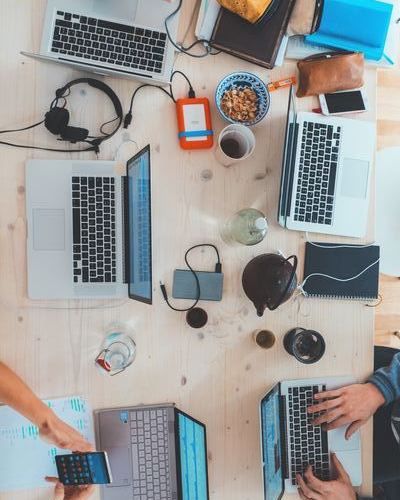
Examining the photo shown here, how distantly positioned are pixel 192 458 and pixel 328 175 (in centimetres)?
87

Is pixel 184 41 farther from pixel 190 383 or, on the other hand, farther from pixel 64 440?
pixel 64 440

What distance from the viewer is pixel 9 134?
133 centimetres

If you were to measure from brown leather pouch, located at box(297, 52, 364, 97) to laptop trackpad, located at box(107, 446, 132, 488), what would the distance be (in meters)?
1.12

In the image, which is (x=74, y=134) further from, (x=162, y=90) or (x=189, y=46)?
(x=189, y=46)

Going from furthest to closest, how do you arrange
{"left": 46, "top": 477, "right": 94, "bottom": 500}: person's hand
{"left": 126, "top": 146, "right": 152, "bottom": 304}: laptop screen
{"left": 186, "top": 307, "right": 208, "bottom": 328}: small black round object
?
{"left": 186, "top": 307, "right": 208, "bottom": 328}: small black round object → {"left": 46, "top": 477, "right": 94, "bottom": 500}: person's hand → {"left": 126, "top": 146, "right": 152, "bottom": 304}: laptop screen

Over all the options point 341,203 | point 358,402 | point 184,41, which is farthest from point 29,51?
point 358,402

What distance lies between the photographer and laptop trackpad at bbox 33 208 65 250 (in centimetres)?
133

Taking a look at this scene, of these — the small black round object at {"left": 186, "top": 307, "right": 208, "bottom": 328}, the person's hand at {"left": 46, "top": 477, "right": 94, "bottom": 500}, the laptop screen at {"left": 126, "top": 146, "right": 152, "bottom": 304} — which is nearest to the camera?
the laptop screen at {"left": 126, "top": 146, "right": 152, "bottom": 304}

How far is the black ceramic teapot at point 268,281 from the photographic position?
4.04ft

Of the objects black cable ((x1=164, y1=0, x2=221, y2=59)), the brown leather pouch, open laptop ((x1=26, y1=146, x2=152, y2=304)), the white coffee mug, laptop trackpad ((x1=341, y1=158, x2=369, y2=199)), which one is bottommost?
open laptop ((x1=26, y1=146, x2=152, y2=304))

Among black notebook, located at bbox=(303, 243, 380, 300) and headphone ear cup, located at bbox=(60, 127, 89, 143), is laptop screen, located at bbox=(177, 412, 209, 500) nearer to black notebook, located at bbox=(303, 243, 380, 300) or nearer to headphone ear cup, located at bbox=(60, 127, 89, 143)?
black notebook, located at bbox=(303, 243, 380, 300)

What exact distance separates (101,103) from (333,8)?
69cm

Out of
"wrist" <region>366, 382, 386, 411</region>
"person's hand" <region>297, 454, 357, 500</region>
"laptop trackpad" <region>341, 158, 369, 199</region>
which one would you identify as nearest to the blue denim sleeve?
"wrist" <region>366, 382, 386, 411</region>

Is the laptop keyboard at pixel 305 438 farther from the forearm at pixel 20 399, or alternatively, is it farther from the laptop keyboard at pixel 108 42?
the laptop keyboard at pixel 108 42
